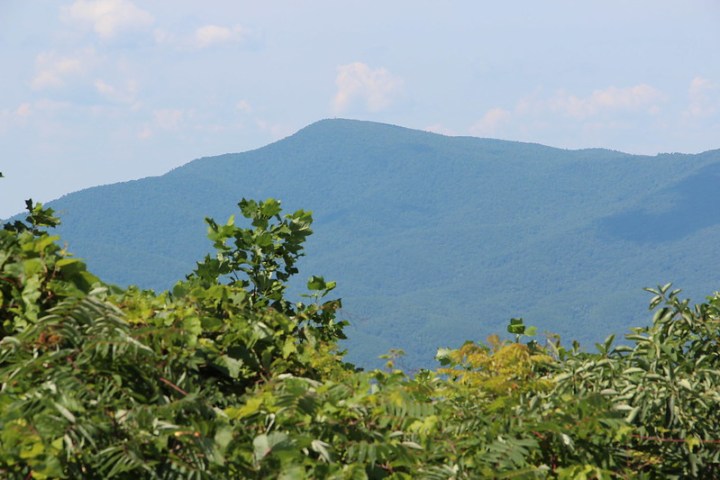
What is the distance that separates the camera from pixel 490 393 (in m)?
4.38

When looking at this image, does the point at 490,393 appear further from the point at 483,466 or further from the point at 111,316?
the point at 111,316

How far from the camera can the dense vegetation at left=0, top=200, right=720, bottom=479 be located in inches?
120

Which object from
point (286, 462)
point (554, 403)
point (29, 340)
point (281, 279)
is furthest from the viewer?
A: point (281, 279)

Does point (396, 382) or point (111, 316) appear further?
point (396, 382)

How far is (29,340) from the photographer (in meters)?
3.35

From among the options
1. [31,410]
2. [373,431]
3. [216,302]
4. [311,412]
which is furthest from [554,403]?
[31,410]

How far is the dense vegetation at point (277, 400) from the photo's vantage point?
305 cm

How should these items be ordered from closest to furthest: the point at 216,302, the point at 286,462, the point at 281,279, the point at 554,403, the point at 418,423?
1. the point at 286,462
2. the point at 418,423
3. the point at 554,403
4. the point at 216,302
5. the point at 281,279

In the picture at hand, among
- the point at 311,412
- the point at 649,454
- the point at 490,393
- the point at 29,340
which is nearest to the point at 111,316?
the point at 29,340

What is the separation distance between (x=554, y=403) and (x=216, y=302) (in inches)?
62.6

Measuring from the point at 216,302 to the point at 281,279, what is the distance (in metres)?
3.05

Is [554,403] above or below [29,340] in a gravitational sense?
below

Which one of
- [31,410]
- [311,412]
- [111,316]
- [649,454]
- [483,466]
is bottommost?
[649,454]

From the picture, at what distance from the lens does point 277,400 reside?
3.38m
